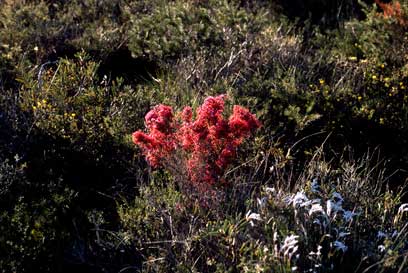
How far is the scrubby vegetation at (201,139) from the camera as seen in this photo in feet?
12.1

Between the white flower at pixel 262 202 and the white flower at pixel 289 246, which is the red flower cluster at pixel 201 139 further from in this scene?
the white flower at pixel 289 246

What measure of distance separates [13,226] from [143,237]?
78cm

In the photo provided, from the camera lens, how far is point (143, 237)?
399 centimetres

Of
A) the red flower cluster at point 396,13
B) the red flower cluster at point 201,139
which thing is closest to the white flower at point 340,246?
the red flower cluster at point 201,139

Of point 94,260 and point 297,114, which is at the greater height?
point 297,114

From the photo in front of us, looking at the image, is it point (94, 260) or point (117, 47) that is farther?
point (117, 47)

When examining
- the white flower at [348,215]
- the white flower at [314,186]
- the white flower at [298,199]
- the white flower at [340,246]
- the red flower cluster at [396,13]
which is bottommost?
the white flower at [340,246]

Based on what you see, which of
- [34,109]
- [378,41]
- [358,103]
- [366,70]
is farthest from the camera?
[378,41]

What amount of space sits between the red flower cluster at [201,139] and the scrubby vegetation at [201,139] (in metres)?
0.01

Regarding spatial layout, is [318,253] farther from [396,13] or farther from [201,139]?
[396,13]

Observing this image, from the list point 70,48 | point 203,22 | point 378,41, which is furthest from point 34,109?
point 378,41

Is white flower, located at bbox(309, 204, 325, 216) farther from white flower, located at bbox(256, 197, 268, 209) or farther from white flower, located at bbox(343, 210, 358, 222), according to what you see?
white flower, located at bbox(256, 197, 268, 209)

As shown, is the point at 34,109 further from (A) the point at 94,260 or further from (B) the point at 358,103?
(B) the point at 358,103

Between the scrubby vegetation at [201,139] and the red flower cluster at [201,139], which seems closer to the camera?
the scrubby vegetation at [201,139]
